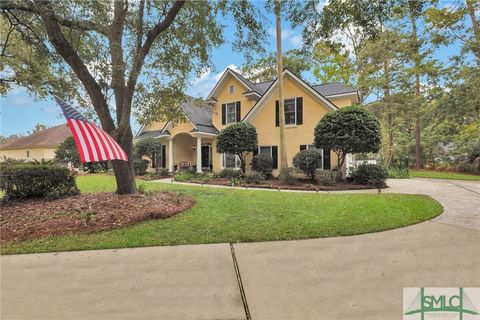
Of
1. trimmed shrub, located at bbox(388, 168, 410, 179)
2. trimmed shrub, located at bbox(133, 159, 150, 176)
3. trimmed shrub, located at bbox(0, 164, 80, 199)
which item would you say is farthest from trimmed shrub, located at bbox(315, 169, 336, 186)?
trimmed shrub, located at bbox(133, 159, 150, 176)

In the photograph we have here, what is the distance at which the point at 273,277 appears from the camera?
11.6ft

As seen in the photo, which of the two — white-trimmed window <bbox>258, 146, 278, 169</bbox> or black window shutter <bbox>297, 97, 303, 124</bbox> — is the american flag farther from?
black window shutter <bbox>297, 97, 303, 124</bbox>

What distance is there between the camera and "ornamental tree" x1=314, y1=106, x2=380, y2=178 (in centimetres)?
1197

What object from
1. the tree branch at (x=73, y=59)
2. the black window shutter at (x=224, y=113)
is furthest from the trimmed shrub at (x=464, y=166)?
the tree branch at (x=73, y=59)

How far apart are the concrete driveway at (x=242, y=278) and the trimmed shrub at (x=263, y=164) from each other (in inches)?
407

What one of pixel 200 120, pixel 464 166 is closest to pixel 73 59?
pixel 200 120

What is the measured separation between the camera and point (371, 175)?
12.3 meters

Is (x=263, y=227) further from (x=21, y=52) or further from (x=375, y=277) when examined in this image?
(x=21, y=52)

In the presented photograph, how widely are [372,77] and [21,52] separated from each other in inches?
891

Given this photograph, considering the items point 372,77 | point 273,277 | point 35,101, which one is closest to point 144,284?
point 273,277

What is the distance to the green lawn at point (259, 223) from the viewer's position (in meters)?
4.89

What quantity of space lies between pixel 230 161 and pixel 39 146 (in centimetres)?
2566

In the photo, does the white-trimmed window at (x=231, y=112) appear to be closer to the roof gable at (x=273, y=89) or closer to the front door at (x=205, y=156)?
the roof gable at (x=273, y=89)

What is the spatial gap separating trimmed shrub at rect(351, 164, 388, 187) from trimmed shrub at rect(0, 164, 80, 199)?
11.7 metres
